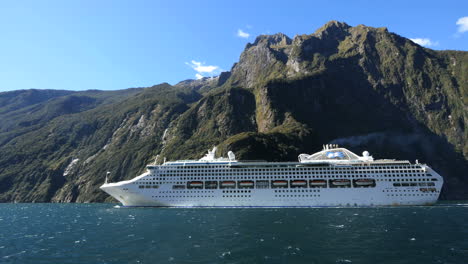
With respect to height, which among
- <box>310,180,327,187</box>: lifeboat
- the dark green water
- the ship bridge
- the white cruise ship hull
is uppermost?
the ship bridge

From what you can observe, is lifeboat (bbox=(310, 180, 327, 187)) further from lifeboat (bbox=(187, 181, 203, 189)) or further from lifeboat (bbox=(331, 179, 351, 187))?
lifeboat (bbox=(187, 181, 203, 189))

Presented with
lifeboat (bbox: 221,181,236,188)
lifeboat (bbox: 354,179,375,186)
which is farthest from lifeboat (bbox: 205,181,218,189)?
lifeboat (bbox: 354,179,375,186)

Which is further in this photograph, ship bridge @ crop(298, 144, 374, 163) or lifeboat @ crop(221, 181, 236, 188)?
ship bridge @ crop(298, 144, 374, 163)

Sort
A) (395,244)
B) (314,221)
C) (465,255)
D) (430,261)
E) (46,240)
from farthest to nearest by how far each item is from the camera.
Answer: (314,221) < (46,240) < (395,244) < (465,255) < (430,261)

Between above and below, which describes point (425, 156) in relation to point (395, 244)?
above

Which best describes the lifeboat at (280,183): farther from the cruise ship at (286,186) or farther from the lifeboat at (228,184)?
the lifeboat at (228,184)

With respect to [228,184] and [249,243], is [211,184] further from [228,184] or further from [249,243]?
[249,243]

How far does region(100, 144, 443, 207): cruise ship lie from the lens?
67438mm

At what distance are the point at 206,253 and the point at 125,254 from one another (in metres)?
7.03

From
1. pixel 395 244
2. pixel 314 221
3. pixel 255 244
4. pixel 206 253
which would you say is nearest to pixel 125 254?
pixel 206 253

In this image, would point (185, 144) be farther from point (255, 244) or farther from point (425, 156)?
point (255, 244)

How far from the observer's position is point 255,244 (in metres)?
28.8

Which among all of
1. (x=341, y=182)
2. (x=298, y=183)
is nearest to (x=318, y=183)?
(x=298, y=183)

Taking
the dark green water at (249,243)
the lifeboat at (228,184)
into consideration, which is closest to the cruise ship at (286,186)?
the lifeboat at (228,184)
